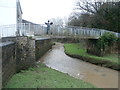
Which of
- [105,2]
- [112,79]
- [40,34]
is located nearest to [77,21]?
[105,2]

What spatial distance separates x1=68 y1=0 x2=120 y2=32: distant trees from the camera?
2733 centimetres

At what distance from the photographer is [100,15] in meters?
29.7

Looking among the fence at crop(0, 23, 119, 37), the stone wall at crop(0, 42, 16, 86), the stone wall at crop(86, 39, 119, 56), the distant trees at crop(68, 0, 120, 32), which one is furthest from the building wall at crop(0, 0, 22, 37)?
the distant trees at crop(68, 0, 120, 32)

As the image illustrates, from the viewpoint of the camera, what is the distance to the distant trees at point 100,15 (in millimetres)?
27328

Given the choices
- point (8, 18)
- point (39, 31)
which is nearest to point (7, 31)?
point (8, 18)

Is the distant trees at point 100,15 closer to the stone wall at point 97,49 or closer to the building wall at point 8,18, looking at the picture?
the stone wall at point 97,49

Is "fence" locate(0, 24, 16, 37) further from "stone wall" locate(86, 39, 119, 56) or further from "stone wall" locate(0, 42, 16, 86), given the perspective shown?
"stone wall" locate(86, 39, 119, 56)

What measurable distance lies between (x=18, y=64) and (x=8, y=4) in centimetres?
669

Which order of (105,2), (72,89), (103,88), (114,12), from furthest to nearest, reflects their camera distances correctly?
(105,2), (114,12), (103,88), (72,89)

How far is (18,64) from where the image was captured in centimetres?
1378

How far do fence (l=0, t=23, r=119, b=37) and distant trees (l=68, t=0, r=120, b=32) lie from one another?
5.21 metres

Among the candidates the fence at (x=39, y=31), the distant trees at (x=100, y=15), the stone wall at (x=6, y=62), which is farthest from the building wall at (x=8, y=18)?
the distant trees at (x=100, y=15)

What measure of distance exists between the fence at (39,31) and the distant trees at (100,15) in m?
5.21

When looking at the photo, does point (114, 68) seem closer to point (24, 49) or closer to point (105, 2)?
point (24, 49)
